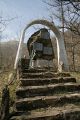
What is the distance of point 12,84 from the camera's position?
307 inches

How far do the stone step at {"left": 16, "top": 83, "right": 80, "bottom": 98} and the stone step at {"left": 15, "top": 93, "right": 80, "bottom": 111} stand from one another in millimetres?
439

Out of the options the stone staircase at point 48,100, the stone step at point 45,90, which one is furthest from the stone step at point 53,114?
the stone step at point 45,90

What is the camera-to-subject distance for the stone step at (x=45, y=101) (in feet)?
19.3

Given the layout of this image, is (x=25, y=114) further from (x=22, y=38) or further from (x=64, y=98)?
(x=22, y=38)

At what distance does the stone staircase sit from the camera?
5.41 metres

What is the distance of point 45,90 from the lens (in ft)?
22.5

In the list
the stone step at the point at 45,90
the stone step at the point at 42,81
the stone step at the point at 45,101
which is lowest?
the stone step at the point at 45,101

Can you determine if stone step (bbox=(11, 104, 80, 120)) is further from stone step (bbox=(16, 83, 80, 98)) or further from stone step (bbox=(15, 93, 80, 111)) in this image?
stone step (bbox=(16, 83, 80, 98))

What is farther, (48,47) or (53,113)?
(48,47)

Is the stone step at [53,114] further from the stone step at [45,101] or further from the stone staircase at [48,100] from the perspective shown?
the stone step at [45,101]

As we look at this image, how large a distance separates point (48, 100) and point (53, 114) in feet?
2.70

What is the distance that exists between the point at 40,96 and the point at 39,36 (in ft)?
27.3

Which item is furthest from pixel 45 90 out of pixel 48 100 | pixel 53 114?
pixel 53 114

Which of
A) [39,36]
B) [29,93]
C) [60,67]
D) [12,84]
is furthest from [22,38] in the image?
[29,93]
